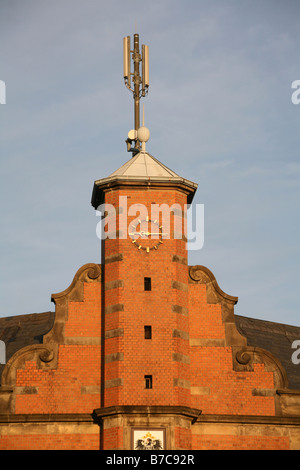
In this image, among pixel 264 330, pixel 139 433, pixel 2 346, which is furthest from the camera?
pixel 264 330

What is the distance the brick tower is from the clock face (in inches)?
1.4

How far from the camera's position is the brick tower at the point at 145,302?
36.0m

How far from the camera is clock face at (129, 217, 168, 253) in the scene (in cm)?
3841

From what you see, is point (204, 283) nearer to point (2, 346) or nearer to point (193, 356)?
point (193, 356)

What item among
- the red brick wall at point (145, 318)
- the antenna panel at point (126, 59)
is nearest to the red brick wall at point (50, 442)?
the red brick wall at point (145, 318)

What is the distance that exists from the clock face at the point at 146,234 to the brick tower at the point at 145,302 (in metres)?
0.03

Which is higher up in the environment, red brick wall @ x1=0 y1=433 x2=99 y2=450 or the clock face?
the clock face

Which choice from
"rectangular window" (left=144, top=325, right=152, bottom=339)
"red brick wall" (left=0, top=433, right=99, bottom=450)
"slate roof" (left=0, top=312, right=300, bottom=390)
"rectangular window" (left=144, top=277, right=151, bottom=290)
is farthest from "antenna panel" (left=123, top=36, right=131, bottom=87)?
"red brick wall" (left=0, top=433, right=99, bottom=450)

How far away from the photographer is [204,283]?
128 feet

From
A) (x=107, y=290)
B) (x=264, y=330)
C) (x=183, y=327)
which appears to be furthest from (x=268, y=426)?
(x=264, y=330)

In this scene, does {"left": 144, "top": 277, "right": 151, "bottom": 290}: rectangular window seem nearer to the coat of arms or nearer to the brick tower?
the brick tower

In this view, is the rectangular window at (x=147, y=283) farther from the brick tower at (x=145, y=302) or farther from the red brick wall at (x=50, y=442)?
the red brick wall at (x=50, y=442)

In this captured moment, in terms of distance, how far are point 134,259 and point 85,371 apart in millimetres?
4221
